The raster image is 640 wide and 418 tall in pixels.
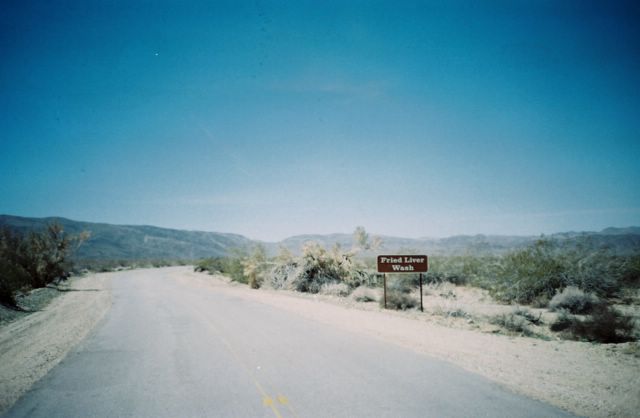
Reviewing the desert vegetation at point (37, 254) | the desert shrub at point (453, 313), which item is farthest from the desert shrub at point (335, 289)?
the desert vegetation at point (37, 254)

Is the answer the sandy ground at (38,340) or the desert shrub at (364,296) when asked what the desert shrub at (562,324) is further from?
the sandy ground at (38,340)

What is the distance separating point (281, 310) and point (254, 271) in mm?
12411

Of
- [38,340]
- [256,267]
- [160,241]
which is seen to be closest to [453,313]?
[38,340]

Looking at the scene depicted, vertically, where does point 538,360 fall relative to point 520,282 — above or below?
below

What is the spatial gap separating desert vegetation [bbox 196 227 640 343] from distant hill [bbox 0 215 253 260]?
100222 millimetres

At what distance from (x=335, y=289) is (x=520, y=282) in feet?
31.8

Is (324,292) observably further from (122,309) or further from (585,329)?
(585,329)

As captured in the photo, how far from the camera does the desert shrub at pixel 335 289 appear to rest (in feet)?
69.1

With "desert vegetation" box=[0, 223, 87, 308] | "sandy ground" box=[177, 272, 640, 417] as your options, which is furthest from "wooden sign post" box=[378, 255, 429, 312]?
"desert vegetation" box=[0, 223, 87, 308]

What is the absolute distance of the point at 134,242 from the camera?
135 metres

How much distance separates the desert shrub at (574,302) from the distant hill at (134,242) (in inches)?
4465

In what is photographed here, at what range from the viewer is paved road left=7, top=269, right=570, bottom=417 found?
5.29 metres

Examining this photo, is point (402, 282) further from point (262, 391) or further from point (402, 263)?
point (262, 391)

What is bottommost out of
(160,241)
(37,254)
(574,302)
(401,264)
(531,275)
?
(574,302)
